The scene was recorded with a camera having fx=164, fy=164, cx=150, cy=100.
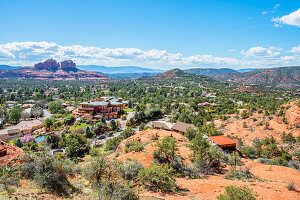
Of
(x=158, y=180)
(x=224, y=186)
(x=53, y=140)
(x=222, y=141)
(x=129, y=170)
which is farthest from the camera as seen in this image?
(x=53, y=140)

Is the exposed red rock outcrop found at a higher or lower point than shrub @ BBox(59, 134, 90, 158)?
higher

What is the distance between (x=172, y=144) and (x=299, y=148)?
2722 centimetres

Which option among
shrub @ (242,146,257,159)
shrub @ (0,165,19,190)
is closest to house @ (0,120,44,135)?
shrub @ (0,165,19,190)

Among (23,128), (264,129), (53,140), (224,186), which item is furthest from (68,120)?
(264,129)

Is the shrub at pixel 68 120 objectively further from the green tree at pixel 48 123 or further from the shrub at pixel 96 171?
the shrub at pixel 96 171

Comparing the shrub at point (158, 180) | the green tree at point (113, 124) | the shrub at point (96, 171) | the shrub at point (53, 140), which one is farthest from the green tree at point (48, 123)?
the shrub at point (158, 180)

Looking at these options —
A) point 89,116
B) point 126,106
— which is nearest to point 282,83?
point 126,106

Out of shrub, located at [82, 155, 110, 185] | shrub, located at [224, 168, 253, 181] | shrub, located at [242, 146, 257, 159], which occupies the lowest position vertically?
shrub, located at [242, 146, 257, 159]

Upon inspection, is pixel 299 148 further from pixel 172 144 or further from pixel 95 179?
pixel 95 179

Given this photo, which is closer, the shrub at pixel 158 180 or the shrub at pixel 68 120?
the shrub at pixel 158 180

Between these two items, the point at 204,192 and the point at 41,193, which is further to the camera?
the point at 204,192

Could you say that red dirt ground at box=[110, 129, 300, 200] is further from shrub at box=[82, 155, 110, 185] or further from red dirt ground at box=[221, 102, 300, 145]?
red dirt ground at box=[221, 102, 300, 145]

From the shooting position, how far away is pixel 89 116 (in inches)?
2235

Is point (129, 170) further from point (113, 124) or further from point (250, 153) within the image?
point (113, 124)
